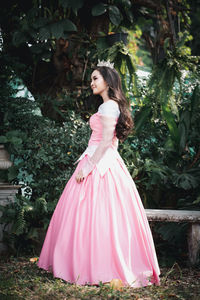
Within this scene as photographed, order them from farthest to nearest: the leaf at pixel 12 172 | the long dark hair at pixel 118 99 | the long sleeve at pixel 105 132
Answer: the leaf at pixel 12 172 → the long dark hair at pixel 118 99 → the long sleeve at pixel 105 132

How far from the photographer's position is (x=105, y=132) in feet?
9.60

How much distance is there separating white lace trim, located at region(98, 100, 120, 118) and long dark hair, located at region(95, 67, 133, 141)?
57 millimetres

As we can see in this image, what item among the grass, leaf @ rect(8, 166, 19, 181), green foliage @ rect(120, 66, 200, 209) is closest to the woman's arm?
the grass

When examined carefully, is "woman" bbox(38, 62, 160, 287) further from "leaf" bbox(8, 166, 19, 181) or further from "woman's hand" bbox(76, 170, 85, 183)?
"leaf" bbox(8, 166, 19, 181)

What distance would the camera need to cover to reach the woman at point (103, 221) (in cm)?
276

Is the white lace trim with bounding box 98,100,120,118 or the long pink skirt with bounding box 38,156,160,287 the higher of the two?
the white lace trim with bounding box 98,100,120,118

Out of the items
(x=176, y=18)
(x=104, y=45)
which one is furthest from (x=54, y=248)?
(x=176, y=18)

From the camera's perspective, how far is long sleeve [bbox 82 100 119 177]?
9.59 ft

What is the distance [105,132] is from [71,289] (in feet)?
4.00

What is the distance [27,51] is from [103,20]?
3.70ft

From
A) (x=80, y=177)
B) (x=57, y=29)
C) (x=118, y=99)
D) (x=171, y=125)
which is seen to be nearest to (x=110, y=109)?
(x=118, y=99)

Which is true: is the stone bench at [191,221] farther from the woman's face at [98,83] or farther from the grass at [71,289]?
the woman's face at [98,83]

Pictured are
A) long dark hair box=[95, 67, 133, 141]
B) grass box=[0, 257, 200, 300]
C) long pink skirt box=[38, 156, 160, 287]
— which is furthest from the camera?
long dark hair box=[95, 67, 133, 141]

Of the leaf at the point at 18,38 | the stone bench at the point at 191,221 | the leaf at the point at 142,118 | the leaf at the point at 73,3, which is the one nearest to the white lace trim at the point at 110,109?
the stone bench at the point at 191,221
